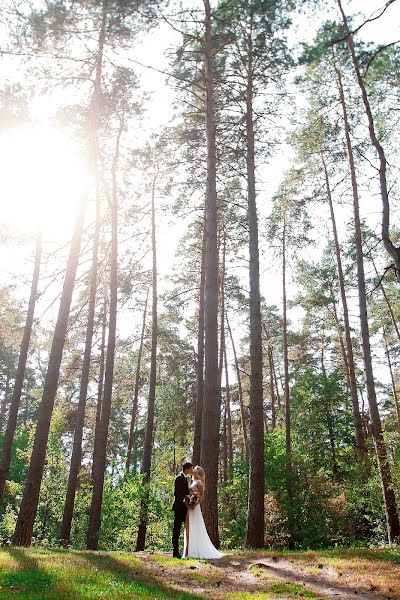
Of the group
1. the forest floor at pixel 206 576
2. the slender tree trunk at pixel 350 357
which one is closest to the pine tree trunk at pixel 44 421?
the forest floor at pixel 206 576

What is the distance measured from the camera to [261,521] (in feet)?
33.6

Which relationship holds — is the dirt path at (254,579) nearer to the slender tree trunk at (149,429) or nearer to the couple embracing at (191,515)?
the couple embracing at (191,515)

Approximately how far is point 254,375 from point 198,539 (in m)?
4.07

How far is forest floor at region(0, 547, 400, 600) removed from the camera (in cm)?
489

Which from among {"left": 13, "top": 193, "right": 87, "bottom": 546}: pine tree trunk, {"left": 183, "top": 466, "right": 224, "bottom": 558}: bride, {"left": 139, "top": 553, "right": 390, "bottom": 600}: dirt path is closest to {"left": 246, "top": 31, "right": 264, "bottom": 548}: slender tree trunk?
{"left": 183, "top": 466, "right": 224, "bottom": 558}: bride

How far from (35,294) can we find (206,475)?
9.58 metres

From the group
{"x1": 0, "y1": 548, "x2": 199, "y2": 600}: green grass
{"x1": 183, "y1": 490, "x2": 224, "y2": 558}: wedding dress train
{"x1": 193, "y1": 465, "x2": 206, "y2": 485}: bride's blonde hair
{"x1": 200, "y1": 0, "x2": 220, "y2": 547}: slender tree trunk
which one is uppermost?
{"x1": 200, "y1": 0, "x2": 220, "y2": 547}: slender tree trunk

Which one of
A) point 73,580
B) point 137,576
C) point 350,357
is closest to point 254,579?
point 137,576

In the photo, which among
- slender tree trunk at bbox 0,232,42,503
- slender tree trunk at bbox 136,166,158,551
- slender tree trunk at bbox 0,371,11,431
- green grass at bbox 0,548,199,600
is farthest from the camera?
slender tree trunk at bbox 0,371,11,431

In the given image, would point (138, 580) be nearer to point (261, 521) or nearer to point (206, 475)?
point (206, 475)

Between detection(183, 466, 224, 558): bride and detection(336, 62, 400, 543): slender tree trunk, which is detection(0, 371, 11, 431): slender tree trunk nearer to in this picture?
detection(336, 62, 400, 543): slender tree trunk

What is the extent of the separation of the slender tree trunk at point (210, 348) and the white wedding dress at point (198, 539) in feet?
1.84

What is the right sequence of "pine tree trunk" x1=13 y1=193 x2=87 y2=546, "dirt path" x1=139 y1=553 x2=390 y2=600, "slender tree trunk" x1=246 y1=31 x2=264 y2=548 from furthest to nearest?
"slender tree trunk" x1=246 y1=31 x2=264 y2=548, "pine tree trunk" x1=13 y1=193 x2=87 y2=546, "dirt path" x1=139 y1=553 x2=390 y2=600

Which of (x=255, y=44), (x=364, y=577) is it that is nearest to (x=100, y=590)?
(x=364, y=577)
